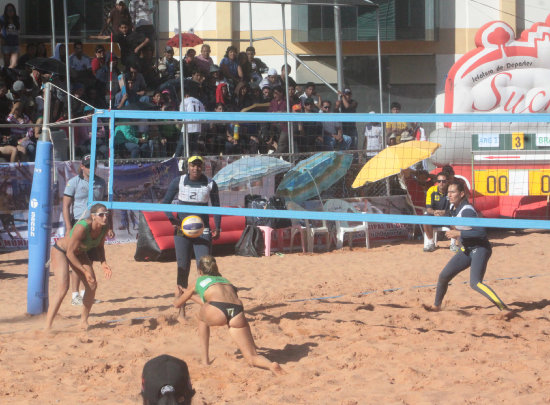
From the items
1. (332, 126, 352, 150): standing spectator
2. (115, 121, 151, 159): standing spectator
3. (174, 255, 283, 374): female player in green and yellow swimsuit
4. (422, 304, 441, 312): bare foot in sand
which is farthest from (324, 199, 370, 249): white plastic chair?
(174, 255, 283, 374): female player in green and yellow swimsuit

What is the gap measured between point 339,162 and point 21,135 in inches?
207

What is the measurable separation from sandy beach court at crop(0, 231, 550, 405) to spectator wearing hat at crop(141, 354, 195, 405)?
9.98 feet

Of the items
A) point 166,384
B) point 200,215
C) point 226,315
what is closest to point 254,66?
point 200,215

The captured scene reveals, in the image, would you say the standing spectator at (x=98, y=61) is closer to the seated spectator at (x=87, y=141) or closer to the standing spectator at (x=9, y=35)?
the seated spectator at (x=87, y=141)

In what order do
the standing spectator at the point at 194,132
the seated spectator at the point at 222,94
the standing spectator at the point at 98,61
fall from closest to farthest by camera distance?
the standing spectator at the point at 194,132, the standing spectator at the point at 98,61, the seated spectator at the point at 222,94

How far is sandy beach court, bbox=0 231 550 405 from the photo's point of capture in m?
5.93

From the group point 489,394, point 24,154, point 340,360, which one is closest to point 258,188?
point 24,154

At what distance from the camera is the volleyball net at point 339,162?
511 inches

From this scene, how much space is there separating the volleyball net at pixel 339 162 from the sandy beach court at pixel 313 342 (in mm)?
2163

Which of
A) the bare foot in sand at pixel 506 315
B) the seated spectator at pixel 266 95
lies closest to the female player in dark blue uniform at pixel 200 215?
the bare foot in sand at pixel 506 315

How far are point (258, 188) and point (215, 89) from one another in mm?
2862

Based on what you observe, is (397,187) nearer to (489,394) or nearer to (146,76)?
(146,76)

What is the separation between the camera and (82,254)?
7.73 metres

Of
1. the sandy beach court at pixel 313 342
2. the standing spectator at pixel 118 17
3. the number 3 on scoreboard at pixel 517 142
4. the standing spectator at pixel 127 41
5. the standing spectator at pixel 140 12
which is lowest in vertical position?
the sandy beach court at pixel 313 342
